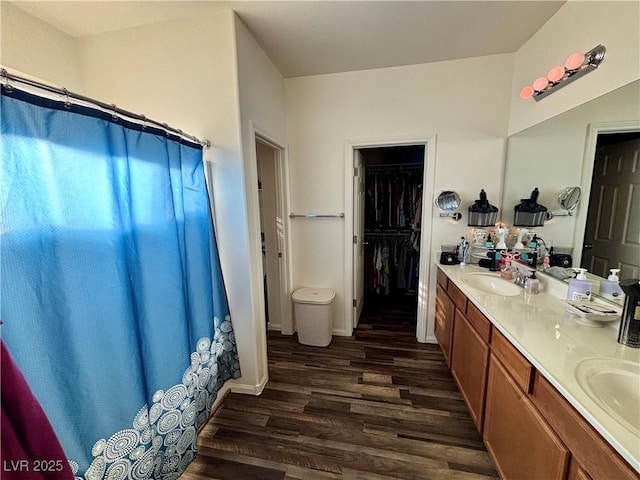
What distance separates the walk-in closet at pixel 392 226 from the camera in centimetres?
346

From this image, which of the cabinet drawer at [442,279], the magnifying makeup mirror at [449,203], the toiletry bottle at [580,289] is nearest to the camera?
the toiletry bottle at [580,289]

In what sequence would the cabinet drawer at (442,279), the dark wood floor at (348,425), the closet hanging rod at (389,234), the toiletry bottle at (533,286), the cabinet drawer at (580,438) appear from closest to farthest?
the cabinet drawer at (580,438)
the dark wood floor at (348,425)
the toiletry bottle at (533,286)
the cabinet drawer at (442,279)
the closet hanging rod at (389,234)

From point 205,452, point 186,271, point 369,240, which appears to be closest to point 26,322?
point 186,271

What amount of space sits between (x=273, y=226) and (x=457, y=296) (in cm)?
186

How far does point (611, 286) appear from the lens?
51.6 inches

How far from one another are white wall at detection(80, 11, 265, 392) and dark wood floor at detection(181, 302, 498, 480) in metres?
0.62

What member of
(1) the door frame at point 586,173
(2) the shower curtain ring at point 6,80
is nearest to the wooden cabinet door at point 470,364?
(1) the door frame at point 586,173

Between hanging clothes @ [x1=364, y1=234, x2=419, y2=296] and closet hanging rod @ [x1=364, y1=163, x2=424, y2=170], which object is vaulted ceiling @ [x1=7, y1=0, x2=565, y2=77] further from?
hanging clothes @ [x1=364, y1=234, x2=419, y2=296]

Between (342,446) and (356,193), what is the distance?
2.14m

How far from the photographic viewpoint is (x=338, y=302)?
282cm

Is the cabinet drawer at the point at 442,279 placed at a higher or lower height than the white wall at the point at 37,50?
lower

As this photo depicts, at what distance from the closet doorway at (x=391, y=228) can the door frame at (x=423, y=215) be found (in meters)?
0.65

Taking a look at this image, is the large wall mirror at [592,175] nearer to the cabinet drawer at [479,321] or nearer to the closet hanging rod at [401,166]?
the cabinet drawer at [479,321]

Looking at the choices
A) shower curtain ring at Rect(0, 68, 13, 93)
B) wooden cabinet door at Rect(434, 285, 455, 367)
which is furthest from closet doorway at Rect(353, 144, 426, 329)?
shower curtain ring at Rect(0, 68, 13, 93)
